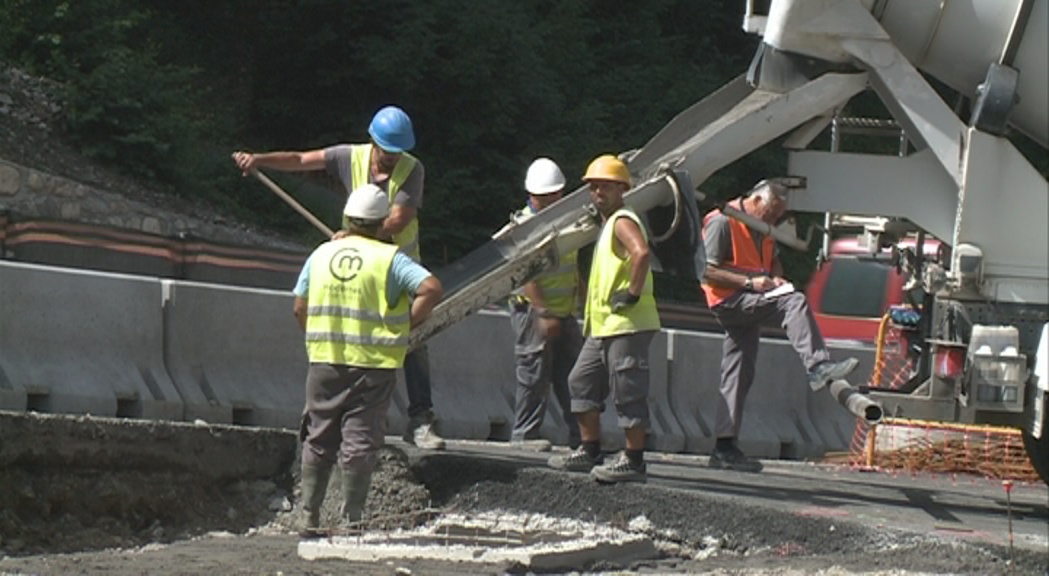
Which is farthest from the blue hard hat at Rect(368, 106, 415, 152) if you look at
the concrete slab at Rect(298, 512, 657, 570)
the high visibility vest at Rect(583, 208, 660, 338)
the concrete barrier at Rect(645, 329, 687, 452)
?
the concrete barrier at Rect(645, 329, 687, 452)

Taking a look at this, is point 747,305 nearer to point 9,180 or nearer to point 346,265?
point 346,265

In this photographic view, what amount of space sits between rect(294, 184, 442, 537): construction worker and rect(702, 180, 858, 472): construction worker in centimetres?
293

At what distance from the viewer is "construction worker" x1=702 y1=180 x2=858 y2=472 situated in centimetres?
1145

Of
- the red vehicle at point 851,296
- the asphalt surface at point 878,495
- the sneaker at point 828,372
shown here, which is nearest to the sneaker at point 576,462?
the asphalt surface at point 878,495

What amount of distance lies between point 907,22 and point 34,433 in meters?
4.92

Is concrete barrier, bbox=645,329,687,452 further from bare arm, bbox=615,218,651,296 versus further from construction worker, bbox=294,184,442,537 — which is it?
construction worker, bbox=294,184,442,537

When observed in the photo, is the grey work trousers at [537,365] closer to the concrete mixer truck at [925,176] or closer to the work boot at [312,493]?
the concrete mixer truck at [925,176]

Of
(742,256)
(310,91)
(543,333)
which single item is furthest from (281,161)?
(310,91)

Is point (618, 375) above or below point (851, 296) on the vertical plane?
below

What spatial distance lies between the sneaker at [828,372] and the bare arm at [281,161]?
295cm

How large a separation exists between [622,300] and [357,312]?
1.84 metres

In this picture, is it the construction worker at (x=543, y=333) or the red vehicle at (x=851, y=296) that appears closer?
the construction worker at (x=543, y=333)

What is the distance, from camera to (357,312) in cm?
924

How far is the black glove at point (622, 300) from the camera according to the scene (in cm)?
1057
